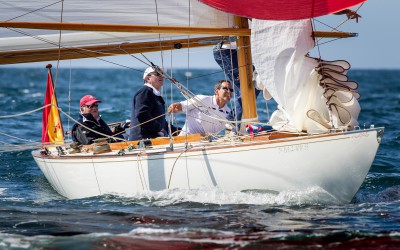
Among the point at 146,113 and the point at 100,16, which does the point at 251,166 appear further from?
the point at 100,16

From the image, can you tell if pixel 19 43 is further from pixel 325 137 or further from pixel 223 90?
pixel 325 137

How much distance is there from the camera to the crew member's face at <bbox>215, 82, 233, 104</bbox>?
11570mm

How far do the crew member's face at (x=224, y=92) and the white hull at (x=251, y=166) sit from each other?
147 centimetres

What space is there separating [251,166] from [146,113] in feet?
6.93

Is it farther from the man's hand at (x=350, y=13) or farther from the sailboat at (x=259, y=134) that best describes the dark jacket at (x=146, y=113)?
the man's hand at (x=350, y=13)

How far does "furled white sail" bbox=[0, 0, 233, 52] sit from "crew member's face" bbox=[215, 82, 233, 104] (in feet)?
3.40

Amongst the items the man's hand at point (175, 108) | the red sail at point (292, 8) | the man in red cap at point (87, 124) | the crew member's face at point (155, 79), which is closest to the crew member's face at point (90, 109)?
the man in red cap at point (87, 124)

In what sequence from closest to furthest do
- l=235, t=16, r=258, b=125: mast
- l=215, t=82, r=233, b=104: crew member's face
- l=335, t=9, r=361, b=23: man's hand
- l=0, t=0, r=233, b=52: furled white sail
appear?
l=335, t=9, r=361, b=23: man's hand, l=235, t=16, r=258, b=125: mast, l=0, t=0, r=233, b=52: furled white sail, l=215, t=82, r=233, b=104: crew member's face

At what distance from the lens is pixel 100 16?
1155 cm

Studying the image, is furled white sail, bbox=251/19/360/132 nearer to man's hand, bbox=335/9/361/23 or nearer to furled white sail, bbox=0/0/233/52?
man's hand, bbox=335/9/361/23

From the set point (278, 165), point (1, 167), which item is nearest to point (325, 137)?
point (278, 165)

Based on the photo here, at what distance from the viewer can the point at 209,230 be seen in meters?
8.55

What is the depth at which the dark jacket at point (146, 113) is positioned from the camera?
11.1 m

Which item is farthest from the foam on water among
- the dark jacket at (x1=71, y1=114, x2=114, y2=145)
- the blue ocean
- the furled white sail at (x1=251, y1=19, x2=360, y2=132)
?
the dark jacket at (x1=71, y1=114, x2=114, y2=145)
